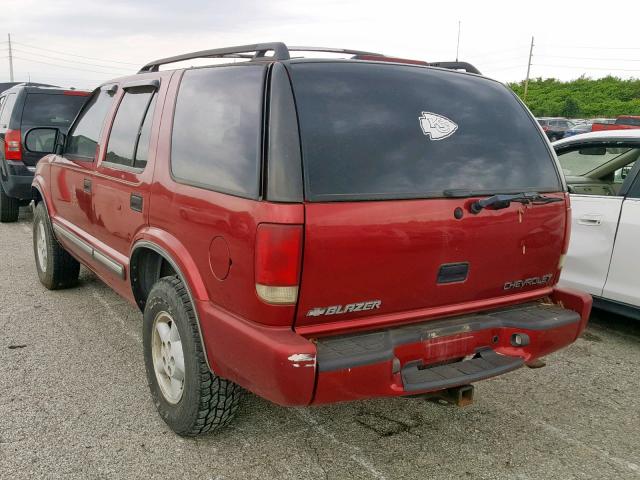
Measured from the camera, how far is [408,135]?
261 centimetres

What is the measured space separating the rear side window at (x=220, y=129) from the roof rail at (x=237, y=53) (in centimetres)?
12

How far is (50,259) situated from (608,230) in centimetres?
465

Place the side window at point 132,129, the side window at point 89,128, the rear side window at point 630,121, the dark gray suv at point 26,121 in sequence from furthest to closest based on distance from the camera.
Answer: the rear side window at point 630,121 → the dark gray suv at point 26,121 → the side window at point 89,128 → the side window at point 132,129

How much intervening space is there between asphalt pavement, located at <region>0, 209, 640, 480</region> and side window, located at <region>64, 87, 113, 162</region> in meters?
1.40

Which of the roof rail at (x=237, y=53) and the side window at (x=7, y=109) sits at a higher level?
the roof rail at (x=237, y=53)

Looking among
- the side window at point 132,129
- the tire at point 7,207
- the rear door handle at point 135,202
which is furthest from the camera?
the tire at point 7,207

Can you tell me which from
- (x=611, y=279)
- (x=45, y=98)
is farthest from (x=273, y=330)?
(x=45, y=98)

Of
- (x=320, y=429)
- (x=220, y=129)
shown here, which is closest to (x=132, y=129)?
(x=220, y=129)

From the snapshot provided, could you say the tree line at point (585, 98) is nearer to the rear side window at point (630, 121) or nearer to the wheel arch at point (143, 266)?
the rear side window at point (630, 121)

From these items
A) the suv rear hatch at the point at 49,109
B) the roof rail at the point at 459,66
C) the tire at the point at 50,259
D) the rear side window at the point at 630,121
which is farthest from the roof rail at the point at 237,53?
the rear side window at the point at 630,121

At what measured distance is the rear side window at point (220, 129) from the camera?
247 cm

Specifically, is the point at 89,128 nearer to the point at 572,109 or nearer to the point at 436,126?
the point at 436,126

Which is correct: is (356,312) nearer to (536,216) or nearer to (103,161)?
(536,216)

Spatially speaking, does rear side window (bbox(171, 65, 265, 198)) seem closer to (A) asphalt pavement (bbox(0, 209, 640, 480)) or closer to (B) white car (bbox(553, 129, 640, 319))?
(A) asphalt pavement (bbox(0, 209, 640, 480))
